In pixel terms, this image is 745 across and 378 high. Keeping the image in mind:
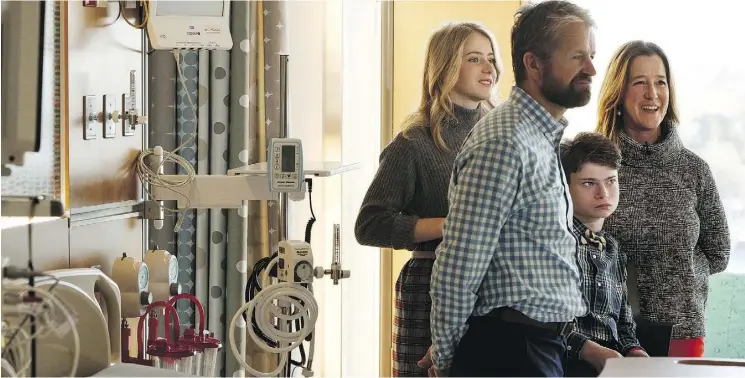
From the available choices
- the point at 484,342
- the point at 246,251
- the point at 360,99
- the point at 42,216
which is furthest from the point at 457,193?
the point at 360,99

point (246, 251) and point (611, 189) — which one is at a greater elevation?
point (611, 189)

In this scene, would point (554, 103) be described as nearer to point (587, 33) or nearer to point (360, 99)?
point (587, 33)

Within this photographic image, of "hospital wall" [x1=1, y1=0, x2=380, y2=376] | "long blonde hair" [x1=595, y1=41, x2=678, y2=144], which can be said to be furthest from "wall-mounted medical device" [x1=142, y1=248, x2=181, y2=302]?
"long blonde hair" [x1=595, y1=41, x2=678, y2=144]

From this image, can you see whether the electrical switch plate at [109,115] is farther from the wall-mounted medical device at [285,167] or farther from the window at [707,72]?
the window at [707,72]

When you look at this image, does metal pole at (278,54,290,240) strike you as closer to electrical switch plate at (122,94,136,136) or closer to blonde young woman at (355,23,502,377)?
blonde young woman at (355,23,502,377)

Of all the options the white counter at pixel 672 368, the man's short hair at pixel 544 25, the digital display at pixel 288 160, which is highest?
the man's short hair at pixel 544 25

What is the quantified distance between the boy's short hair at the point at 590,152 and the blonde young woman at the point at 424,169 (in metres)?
0.28

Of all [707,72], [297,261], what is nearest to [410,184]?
[297,261]

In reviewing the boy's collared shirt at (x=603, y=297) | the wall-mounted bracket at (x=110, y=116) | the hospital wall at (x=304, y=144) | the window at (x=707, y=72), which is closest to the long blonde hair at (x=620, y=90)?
the boy's collared shirt at (x=603, y=297)

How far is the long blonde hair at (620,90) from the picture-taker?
3037 mm

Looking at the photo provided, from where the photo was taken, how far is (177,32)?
2.54 meters

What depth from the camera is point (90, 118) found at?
2.31m

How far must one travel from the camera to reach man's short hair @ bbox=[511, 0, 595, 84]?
2.25 metres

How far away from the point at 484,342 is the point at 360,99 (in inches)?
85.6
